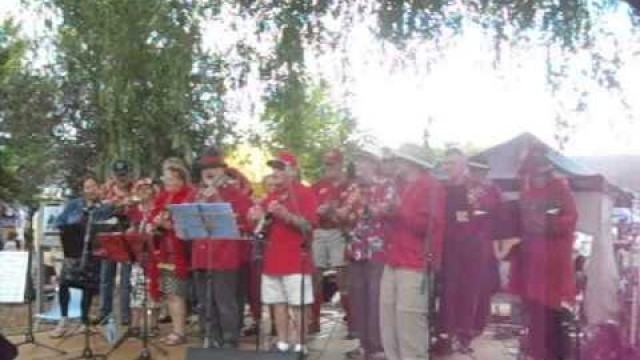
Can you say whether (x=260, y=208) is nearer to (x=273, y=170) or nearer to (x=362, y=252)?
(x=273, y=170)

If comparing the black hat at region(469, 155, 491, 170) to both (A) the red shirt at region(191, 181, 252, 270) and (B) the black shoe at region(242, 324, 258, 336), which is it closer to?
(A) the red shirt at region(191, 181, 252, 270)

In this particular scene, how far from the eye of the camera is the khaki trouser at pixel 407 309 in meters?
6.16

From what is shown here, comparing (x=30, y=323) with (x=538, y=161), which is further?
(x=30, y=323)

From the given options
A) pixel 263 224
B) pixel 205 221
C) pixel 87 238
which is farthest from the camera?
pixel 87 238

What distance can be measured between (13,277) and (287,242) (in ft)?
8.83

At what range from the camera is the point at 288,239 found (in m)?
6.61

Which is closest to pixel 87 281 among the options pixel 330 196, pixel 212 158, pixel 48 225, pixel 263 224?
pixel 48 225

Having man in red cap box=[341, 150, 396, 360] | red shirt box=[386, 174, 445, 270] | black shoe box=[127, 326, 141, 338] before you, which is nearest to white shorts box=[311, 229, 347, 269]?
man in red cap box=[341, 150, 396, 360]

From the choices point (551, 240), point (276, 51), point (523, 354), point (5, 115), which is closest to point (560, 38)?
point (551, 240)

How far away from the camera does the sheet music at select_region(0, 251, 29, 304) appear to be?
293 inches

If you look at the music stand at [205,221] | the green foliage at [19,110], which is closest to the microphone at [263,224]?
the music stand at [205,221]

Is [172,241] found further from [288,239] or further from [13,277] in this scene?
[13,277]

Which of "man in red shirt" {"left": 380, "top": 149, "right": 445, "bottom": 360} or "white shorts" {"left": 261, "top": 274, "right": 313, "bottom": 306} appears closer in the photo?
"man in red shirt" {"left": 380, "top": 149, "right": 445, "bottom": 360}

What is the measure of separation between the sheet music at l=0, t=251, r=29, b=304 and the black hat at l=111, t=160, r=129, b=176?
1.18 metres
